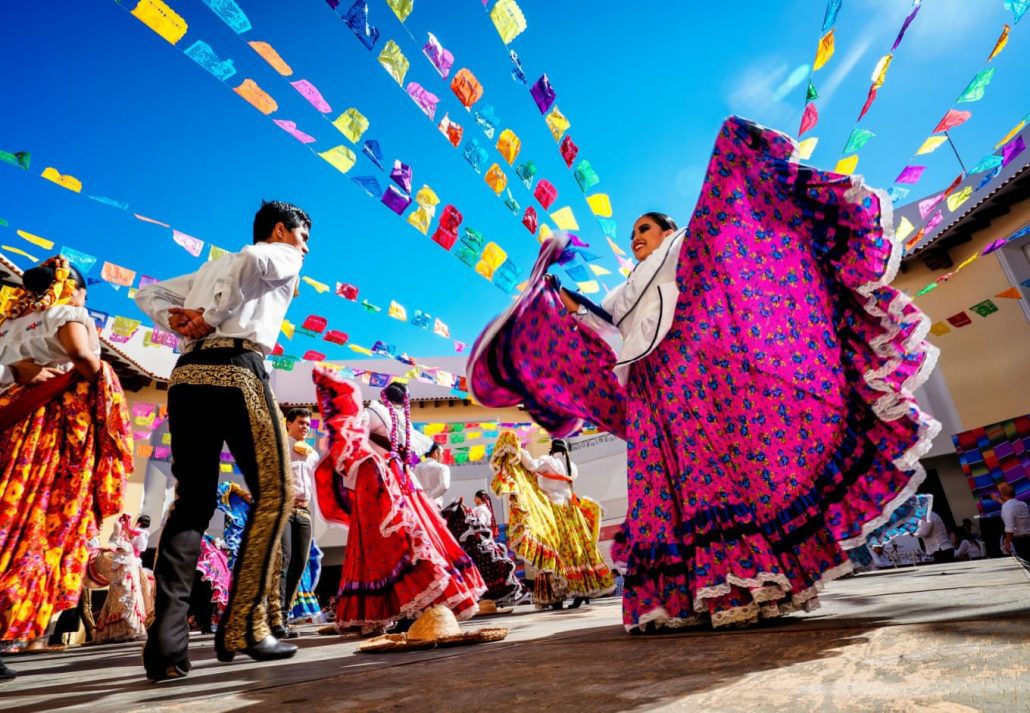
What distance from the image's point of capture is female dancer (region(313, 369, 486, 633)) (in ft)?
8.93

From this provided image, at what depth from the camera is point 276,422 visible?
211 centimetres

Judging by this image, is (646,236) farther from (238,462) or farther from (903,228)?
(903,228)

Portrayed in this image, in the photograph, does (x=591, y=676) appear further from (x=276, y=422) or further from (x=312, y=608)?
(x=312, y=608)

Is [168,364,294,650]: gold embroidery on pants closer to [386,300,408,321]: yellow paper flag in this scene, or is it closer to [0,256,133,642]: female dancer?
[0,256,133,642]: female dancer

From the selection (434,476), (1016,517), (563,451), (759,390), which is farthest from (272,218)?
(1016,517)

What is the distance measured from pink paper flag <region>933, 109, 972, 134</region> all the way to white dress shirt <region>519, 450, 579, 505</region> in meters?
4.45

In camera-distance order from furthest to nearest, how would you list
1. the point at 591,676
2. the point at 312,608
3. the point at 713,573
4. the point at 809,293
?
1. the point at 312,608
2. the point at 809,293
3. the point at 713,573
4. the point at 591,676

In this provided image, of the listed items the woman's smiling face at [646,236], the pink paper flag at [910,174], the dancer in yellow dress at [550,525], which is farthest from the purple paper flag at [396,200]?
the pink paper flag at [910,174]

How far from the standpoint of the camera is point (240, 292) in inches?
79.2

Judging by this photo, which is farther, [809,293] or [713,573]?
[809,293]

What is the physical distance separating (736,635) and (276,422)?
5.35 feet

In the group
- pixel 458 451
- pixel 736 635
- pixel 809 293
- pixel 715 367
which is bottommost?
pixel 736 635

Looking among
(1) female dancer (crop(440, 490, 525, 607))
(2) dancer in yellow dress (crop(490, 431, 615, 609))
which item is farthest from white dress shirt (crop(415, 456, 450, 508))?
(1) female dancer (crop(440, 490, 525, 607))

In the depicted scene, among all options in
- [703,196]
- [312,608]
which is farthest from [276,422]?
[312,608]
